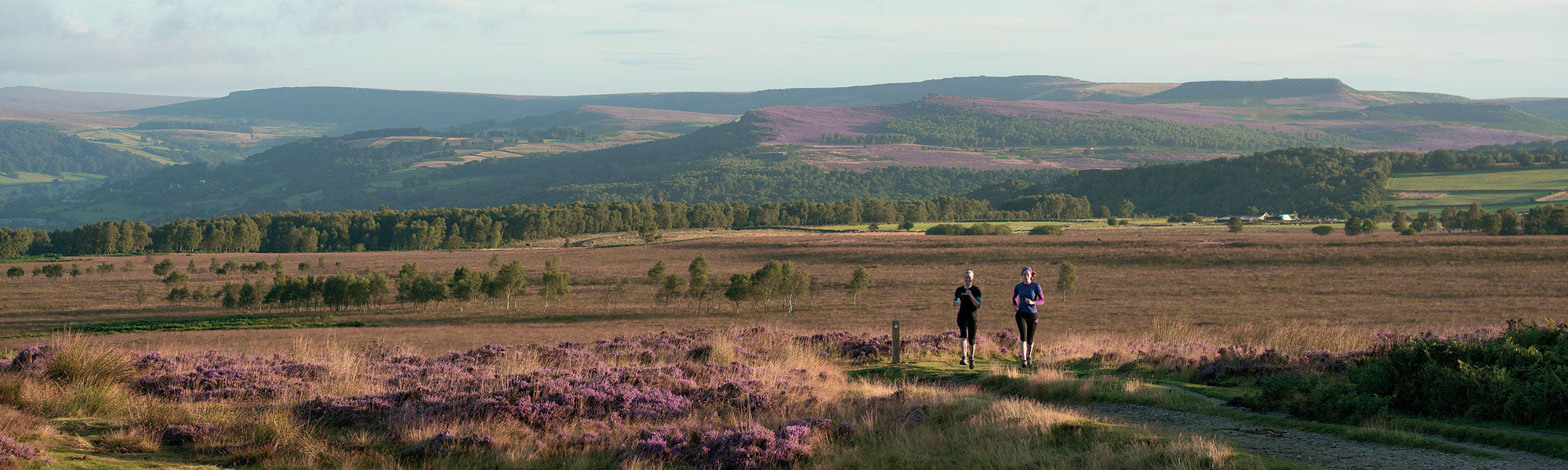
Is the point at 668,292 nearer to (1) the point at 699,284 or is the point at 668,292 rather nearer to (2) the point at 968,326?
(1) the point at 699,284

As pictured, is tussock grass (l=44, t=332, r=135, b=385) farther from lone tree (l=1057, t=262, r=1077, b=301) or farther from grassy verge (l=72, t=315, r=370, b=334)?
lone tree (l=1057, t=262, r=1077, b=301)

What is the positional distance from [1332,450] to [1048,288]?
6427cm

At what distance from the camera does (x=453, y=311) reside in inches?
2790

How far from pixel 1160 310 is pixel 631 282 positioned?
154 ft

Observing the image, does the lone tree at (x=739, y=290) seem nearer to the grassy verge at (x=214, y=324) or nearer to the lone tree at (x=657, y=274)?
the lone tree at (x=657, y=274)

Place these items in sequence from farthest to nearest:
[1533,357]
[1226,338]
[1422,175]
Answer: [1422,175] < [1226,338] < [1533,357]

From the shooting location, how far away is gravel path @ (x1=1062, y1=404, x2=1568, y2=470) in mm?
9688

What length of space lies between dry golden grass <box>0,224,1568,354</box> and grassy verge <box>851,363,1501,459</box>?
4.64 metres

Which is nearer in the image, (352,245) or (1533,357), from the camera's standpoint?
(1533,357)

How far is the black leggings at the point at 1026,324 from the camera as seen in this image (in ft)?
60.7

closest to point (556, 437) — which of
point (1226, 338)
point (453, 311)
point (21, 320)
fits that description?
point (1226, 338)

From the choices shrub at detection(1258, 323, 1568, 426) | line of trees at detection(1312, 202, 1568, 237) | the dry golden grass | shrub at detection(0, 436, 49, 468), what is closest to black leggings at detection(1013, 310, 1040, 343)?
the dry golden grass

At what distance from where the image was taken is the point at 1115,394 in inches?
578

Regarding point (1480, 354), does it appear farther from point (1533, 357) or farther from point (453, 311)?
point (453, 311)
